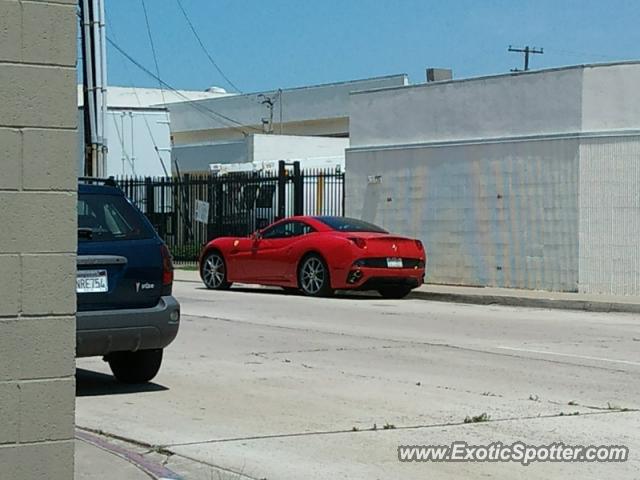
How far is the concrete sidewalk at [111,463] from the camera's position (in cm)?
678

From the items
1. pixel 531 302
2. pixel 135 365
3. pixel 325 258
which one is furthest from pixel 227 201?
pixel 135 365

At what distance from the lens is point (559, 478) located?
7.07m

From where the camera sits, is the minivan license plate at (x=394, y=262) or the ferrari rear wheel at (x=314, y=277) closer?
the minivan license plate at (x=394, y=262)

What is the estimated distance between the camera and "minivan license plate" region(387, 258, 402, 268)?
66.5ft

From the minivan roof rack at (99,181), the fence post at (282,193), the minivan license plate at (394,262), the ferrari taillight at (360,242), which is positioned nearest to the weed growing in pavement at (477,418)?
the minivan roof rack at (99,181)

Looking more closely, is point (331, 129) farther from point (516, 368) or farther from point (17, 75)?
point (17, 75)

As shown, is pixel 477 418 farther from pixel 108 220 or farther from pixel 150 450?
pixel 108 220

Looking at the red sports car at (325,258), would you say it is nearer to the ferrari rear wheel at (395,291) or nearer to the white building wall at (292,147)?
the ferrari rear wheel at (395,291)

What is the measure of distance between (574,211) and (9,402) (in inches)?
695

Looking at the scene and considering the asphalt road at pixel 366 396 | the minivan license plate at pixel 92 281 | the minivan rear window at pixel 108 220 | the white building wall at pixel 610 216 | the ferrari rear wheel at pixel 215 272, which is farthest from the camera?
the ferrari rear wheel at pixel 215 272

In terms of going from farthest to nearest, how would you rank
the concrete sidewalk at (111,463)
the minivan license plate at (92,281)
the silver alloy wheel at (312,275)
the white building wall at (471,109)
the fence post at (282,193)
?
the fence post at (282,193) < the white building wall at (471,109) < the silver alloy wheel at (312,275) < the minivan license plate at (92,281) < the concrete sidewalk at (111,463)

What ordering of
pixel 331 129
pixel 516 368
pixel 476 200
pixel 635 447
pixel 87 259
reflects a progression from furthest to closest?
pixel 331 129
pixel 476 200
pixel 516 368
pixel 87 259
pixel 635 447

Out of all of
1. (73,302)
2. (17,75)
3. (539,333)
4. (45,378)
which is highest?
(17,75)

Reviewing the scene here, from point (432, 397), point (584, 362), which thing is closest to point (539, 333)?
point (584, 362)
